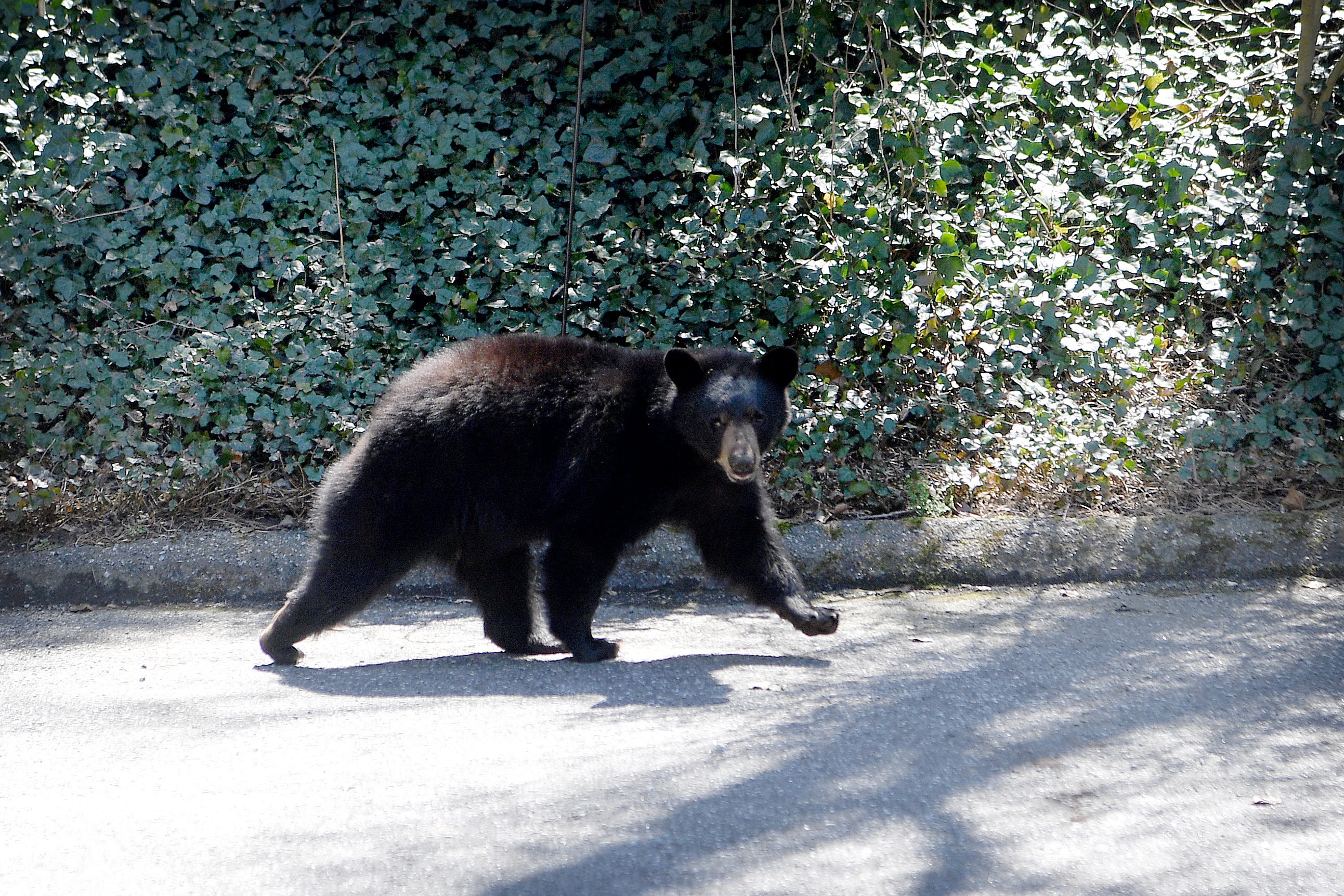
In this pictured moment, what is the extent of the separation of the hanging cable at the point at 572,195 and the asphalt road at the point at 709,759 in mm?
2164

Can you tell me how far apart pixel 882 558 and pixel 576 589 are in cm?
190

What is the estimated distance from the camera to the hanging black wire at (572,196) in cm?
662

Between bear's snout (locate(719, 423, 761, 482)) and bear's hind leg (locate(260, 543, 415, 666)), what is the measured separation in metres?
1.31

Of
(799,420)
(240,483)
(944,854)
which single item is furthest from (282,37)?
(944,854)

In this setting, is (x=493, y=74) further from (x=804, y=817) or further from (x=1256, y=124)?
(x=804, y=817)

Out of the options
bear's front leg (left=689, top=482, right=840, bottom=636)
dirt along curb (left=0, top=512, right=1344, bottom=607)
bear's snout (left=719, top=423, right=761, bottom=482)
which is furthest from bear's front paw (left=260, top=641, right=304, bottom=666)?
bear's snout (left=719, top=423, right=761, bottom=482)

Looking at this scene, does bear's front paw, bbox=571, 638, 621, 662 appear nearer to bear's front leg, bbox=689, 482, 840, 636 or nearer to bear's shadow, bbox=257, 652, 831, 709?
bear's shadow, bbox=257, 652, 831, 709

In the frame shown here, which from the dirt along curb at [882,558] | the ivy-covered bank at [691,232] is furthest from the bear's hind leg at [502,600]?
the ivy-covered bank at [691,232]

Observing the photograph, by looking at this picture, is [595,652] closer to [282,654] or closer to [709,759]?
[282,654]

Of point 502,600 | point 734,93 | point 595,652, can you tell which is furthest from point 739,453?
point 734,93

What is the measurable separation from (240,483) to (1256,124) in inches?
248

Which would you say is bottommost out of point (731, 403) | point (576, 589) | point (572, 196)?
point (576, 589)

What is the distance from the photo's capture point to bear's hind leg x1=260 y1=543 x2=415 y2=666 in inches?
185

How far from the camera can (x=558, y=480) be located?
482cm
